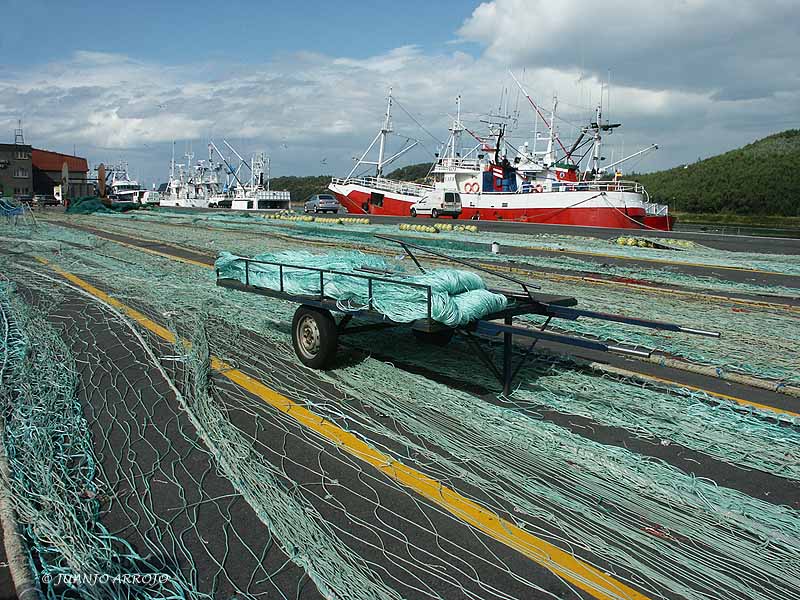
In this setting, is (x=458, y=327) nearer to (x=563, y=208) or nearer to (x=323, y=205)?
(x=563, y=208)

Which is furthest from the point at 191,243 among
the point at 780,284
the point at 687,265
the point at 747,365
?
the point at 747,365

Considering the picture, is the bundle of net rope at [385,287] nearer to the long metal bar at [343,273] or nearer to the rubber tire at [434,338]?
the long metal bar at [343,273]

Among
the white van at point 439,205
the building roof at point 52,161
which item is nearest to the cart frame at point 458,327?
the white van at point 439,205

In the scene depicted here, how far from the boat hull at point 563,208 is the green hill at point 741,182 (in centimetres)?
3034

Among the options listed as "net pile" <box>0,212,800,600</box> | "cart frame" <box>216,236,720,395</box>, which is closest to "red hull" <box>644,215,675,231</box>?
"net pile" <box>0,212,800,600</box>

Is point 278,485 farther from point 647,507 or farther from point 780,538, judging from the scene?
point 780,538

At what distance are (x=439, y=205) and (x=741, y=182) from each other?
42.4 metres

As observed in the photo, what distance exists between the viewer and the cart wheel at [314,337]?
23.5ft

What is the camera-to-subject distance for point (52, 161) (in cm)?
10462

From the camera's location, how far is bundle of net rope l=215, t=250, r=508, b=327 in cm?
632

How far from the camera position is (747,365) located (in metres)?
7.93

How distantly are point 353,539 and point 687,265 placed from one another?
17241 mm

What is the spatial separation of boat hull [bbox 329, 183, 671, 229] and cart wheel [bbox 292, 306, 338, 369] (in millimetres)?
35947

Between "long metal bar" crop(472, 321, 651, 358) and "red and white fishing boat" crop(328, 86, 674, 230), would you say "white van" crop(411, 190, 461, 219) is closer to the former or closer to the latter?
"red and white fishing boat" crop(328, 86, 674, 230)
